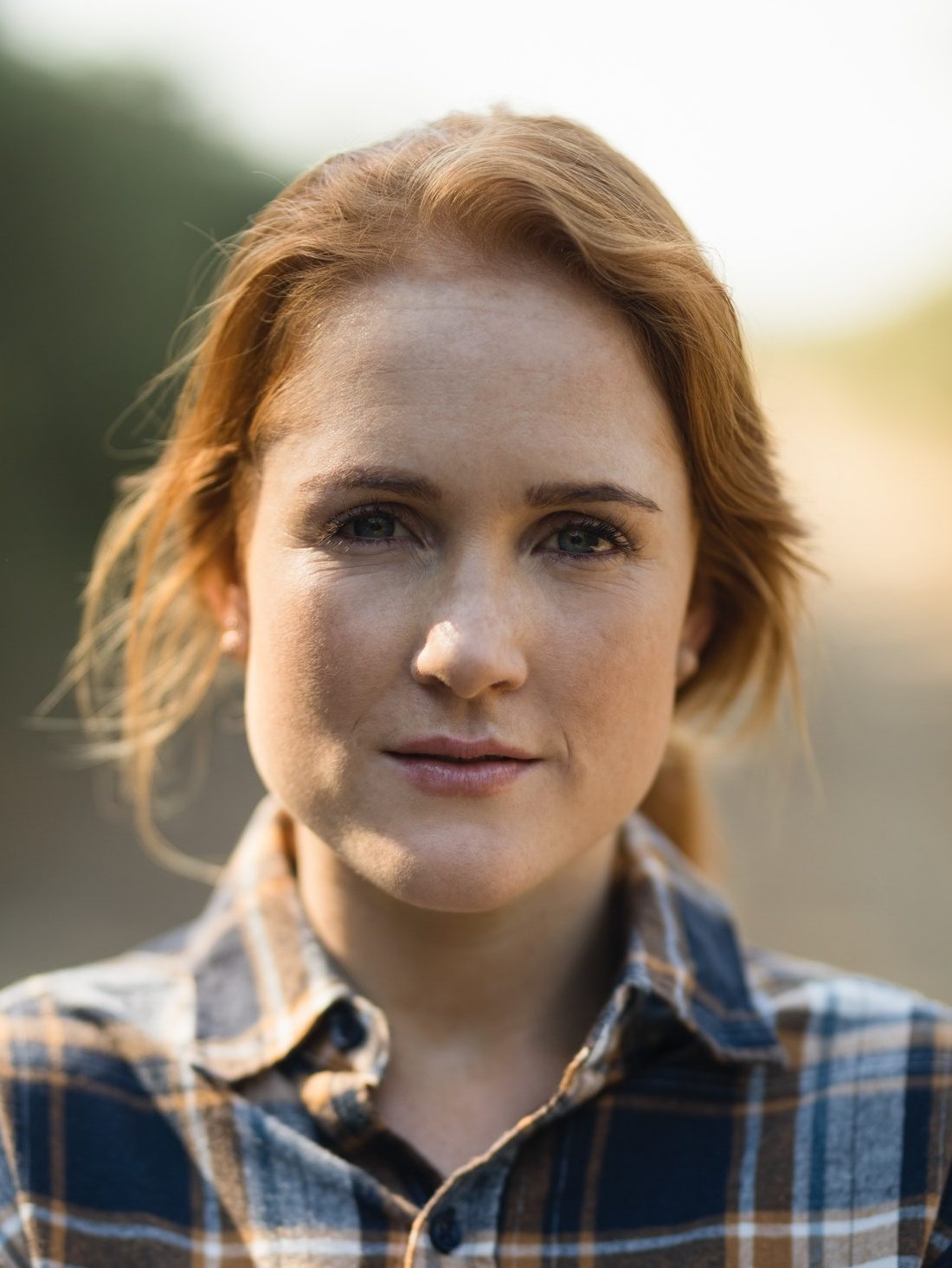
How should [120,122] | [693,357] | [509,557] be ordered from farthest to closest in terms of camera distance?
[120,122] < [693,357] < [509,557]

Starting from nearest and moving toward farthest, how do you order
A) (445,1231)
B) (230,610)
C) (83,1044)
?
(445,1231) < (83,1044) < (230,610)

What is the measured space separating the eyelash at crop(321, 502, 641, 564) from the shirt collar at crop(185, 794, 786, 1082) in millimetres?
620

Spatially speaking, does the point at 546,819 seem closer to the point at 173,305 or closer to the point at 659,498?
the point at 659,498

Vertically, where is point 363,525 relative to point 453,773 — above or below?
above

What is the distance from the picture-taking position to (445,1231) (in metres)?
1.99

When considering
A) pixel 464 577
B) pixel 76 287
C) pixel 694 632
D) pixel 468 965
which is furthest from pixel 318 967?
pixel 76 287

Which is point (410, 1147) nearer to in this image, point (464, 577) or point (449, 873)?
point (449, 873)

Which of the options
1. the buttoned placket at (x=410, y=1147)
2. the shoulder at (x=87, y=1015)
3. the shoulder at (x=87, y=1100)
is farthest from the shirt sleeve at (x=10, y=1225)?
the buttoned placket at (x=410, y=1147)

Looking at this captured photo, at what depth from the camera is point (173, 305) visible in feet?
22.6

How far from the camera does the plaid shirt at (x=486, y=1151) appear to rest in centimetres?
203

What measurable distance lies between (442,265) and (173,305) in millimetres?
5159

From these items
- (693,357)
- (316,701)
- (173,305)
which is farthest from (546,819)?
(173,305)

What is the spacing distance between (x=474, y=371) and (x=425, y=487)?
0.17 meters

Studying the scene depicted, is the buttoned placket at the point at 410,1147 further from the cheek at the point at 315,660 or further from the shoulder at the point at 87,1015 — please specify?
the cheek at the point at 315,660
